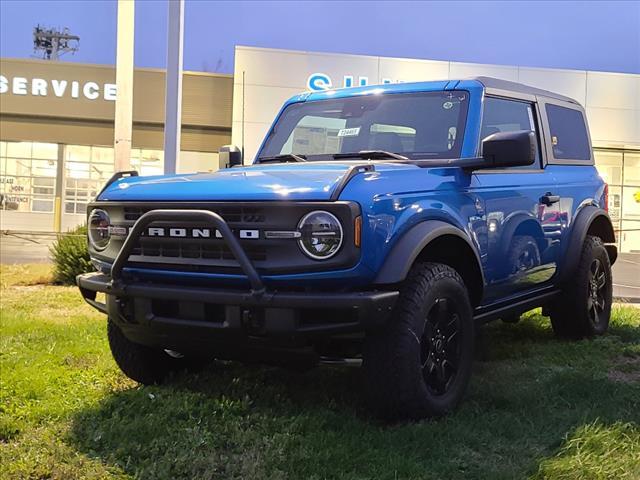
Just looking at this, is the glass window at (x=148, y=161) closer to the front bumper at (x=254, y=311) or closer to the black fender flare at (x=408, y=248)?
the front bumper at (x=254, y=311)

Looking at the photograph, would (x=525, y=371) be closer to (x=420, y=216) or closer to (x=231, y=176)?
(x=420, y=216)

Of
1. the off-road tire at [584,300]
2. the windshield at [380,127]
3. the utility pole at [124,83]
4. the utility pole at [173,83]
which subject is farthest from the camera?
the utility pole at [124,83]

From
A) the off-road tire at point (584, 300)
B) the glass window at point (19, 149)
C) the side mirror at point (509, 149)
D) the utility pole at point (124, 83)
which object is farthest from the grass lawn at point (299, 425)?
the glass window at point (19, 149)

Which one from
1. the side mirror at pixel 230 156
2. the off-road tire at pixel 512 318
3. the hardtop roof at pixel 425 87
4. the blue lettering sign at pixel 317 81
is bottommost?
the off-road tire at pixel 512 318

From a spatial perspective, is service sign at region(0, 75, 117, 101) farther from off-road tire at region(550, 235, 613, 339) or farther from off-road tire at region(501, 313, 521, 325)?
off-road tire at region(550, 235, 613, 339)

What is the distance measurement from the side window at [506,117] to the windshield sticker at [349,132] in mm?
814

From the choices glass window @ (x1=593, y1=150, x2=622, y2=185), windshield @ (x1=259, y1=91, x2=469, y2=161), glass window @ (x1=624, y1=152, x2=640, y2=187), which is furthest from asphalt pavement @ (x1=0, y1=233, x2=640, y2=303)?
windshield @ (x1=259, y1=91, x2=469, y2=161)

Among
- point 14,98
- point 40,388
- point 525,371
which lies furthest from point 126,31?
point 14,98

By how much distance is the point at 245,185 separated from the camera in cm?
326

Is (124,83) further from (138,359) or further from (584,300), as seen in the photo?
(584,300)

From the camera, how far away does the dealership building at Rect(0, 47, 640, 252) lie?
2091cm

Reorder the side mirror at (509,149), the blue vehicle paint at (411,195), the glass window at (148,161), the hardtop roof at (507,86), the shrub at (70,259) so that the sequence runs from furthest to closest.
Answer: the glass window at (148,161) < the shrub at (70,259) < the hardtop roof at (507,86) < the side mirror at (509,149) < the blue vehicle paint at (411,195)

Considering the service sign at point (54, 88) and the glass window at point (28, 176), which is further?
the glass window at point (28, 176)

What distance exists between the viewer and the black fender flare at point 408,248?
3.09 metres
